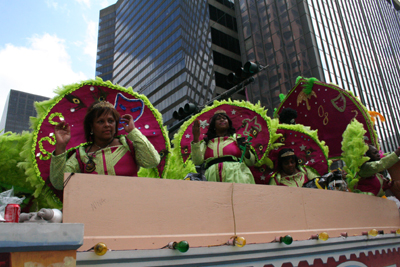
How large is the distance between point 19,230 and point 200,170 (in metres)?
2.77

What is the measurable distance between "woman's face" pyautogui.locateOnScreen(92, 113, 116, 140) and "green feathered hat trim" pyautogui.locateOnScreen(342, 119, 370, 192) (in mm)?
2572

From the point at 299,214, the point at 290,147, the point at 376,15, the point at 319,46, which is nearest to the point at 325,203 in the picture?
the point at 299,214

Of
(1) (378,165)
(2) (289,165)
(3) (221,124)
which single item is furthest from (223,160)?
(1) (378,165)

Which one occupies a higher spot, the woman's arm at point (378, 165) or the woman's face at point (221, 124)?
the woman's face at point (221, 124)

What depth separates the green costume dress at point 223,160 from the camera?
9.24ft

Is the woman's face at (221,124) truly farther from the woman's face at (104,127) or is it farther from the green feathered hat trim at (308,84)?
the green feathered hat trim at (308,84)

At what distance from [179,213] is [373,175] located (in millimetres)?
2885

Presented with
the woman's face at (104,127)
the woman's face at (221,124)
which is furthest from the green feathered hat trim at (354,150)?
the woman's face at (104,127)

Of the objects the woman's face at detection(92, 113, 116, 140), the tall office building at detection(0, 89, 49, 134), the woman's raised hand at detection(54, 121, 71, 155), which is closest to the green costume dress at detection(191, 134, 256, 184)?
the woman's face at detection(92, 113, 116, 140)

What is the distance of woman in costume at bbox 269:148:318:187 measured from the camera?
3621mm

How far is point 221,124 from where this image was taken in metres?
3.23

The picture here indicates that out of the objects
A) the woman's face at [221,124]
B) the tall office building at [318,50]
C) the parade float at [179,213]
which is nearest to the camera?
the parade float at [179,213]

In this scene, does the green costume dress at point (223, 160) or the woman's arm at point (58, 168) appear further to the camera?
the green costume dress at point (223, 160)

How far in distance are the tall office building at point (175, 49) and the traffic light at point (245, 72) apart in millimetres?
22898
